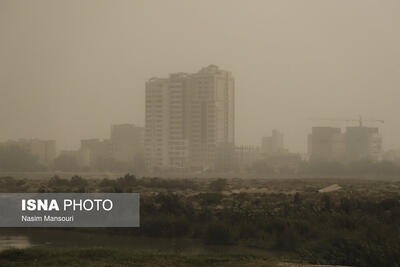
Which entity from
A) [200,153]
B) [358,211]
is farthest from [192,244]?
[200,153]

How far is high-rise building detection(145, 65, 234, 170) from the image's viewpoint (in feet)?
212

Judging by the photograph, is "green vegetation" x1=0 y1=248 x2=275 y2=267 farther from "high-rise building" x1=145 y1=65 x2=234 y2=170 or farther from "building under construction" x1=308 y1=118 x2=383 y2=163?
"building under construction" x1=308 y1=118 x2=383 y2=163

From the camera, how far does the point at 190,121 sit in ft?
223

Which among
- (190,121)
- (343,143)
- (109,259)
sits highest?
(190,121)

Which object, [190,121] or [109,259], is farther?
[190,121]

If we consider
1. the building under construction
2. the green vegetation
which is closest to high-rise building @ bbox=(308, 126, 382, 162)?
the building under construction

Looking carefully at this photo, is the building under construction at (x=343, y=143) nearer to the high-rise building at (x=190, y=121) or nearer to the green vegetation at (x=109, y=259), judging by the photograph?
the high-rise building at (x=190, y=121)

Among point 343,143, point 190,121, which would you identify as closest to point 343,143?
point 343,143

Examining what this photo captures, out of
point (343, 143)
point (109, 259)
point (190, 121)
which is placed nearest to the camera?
point (109, 259)

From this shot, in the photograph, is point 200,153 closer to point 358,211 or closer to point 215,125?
point 215,125

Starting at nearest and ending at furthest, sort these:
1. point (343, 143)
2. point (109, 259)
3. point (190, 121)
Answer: point (109, 259) < point (190, 121) < point (343, 143)

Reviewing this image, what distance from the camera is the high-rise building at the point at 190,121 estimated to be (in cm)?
6450

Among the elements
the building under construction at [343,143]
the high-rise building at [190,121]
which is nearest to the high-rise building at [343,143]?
the building under construction at [343,143]

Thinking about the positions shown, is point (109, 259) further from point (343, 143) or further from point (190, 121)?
point (343, 143)
